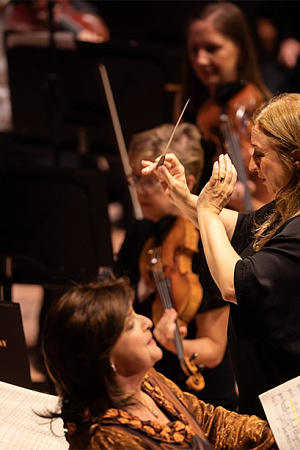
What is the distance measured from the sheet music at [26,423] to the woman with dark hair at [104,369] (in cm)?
36

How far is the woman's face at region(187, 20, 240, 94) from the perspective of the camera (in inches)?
161

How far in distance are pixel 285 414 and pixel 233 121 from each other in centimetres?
208

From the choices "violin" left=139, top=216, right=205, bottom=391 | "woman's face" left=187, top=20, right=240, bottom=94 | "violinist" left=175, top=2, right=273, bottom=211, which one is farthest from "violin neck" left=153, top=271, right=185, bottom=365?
"woman's face" left=187, top=20, right=240, bottom=94

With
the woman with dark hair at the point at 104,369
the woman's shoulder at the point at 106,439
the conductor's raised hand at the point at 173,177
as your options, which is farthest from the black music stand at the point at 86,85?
the woman's shoulder at the point at 106,439

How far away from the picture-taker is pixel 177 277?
2949 millimetres

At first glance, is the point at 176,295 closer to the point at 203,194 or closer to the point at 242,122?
the point at 203,194

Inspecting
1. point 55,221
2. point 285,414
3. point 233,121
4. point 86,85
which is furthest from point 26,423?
point 86,85

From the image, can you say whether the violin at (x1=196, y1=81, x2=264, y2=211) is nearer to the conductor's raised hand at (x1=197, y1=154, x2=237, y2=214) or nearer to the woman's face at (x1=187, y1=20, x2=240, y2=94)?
the woman's face at (x1=187, y1=20, x2=240, y2=94)

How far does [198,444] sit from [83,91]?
2832 mm

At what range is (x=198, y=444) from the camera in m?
2.04

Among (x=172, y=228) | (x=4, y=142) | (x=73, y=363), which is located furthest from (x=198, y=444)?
(x=4, y=142)

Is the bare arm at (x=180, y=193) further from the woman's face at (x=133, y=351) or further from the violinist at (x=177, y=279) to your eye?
the woman's face at (x=133, y=351)

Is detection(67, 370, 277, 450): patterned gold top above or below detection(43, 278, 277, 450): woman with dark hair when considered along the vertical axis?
below

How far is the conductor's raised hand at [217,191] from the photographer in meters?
2.29
